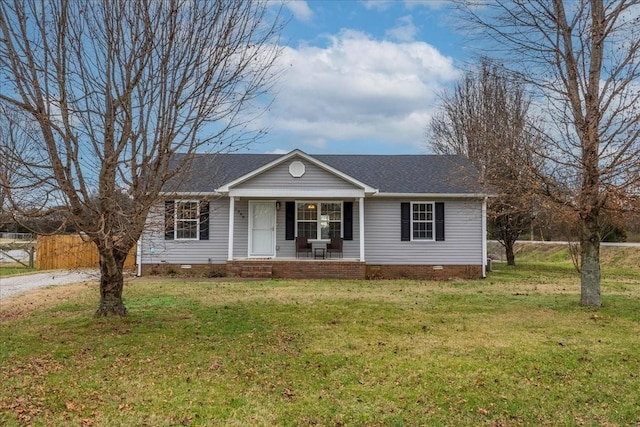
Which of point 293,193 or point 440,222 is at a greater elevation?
point 293,193

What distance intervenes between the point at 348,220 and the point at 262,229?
305 cm

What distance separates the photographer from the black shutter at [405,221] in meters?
17.3

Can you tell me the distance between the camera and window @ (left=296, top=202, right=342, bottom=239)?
17.4 meters

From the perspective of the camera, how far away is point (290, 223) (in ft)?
56.5

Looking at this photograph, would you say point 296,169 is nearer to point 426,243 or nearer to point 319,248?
point 319,248

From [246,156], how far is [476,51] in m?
11.7

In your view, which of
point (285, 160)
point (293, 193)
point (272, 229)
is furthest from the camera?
point (272, 229)

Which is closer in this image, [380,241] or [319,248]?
[319,248]

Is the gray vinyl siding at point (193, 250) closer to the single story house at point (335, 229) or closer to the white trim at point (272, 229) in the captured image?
the single story house at point (335, 229)

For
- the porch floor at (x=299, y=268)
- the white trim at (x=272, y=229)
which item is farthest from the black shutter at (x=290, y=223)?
the porch floor at (x=299, y=268)

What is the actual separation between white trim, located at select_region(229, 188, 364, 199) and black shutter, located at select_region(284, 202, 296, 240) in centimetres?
87

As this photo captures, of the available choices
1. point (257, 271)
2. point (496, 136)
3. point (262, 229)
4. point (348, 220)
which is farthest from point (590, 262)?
point (262, 229)

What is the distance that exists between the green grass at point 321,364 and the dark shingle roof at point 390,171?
24.3 ft

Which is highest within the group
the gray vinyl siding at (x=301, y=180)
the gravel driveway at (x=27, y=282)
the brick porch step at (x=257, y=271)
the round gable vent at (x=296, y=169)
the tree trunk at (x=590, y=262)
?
the round gable vent at (x=296, y=169)
